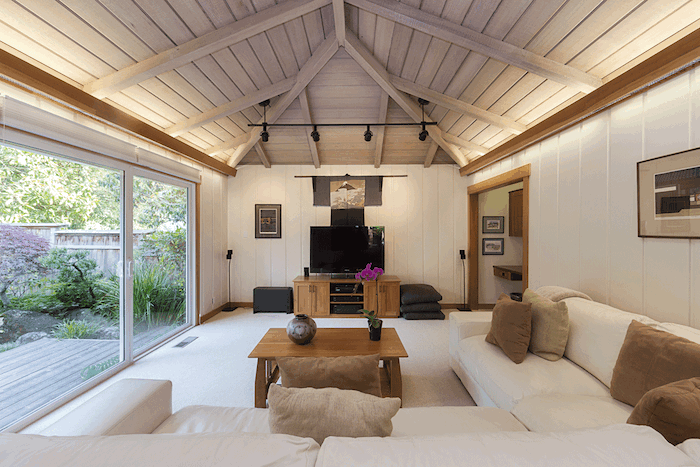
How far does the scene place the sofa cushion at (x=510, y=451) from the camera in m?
0.63

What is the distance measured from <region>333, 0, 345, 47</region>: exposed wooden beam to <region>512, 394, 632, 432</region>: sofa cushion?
3306mm

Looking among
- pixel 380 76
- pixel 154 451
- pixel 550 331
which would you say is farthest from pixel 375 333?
pixel 380 76

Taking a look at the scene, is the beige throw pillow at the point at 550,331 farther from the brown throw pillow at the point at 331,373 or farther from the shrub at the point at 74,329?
the shrub at the point at 74,329

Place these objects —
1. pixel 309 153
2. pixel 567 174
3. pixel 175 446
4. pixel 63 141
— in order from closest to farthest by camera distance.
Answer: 1. pixel 175 446
2. pixel 63 141
3. pixel 567 174
4. pixel 309 153

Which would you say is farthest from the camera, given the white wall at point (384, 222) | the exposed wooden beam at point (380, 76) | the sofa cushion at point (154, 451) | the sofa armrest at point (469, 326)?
the white wall at point (384, 222)

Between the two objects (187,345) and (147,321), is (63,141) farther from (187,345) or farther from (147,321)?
(187,345)

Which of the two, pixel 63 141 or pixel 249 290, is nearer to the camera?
pixel 63 141

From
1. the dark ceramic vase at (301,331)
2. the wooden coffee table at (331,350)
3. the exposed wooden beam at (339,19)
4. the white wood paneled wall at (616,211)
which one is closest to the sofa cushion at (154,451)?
the wooden coffee table at (331,350)

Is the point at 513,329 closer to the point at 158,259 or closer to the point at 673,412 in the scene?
the point at 673,412

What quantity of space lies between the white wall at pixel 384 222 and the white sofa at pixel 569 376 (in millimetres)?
2850

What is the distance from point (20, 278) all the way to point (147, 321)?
1.46m

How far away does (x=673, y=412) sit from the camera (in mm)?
940

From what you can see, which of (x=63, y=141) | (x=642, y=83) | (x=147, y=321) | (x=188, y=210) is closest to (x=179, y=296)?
(x=147, y=321)

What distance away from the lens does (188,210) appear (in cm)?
413
